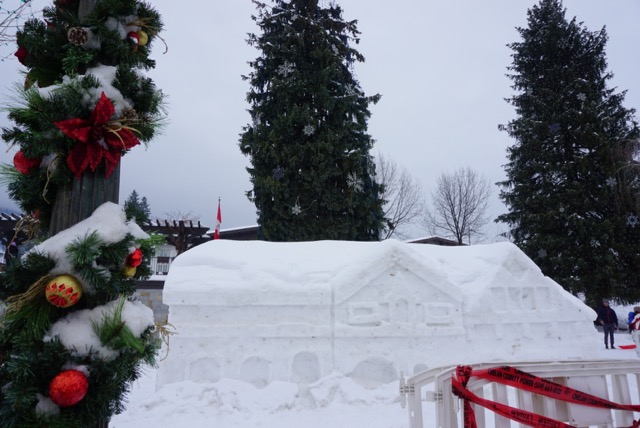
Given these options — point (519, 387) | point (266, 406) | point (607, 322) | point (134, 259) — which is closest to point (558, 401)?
point (519, 387)

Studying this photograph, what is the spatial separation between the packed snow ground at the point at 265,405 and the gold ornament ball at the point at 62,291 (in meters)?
4.35

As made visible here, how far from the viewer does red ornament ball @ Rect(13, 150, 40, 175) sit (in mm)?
2172

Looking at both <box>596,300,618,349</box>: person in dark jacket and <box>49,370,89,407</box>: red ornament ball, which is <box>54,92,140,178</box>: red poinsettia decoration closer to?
<box>49,370,89,407</box>: red ornament ball

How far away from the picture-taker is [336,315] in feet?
23.9

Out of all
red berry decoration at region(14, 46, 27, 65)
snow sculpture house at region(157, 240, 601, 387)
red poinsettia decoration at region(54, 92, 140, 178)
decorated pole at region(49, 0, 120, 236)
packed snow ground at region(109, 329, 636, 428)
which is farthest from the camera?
snow sculpture house at region(157, 240, 601, 387)

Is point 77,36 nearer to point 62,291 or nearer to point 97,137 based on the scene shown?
point 97,137

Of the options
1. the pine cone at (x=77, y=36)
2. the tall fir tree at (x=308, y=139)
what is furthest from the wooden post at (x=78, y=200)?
the tall fir tree at (x=308, y=139)

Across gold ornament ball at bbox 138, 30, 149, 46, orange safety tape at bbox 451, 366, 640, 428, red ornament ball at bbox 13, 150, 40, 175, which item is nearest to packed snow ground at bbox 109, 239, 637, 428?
orange safety tape at bbox 451, 366, 640, 428

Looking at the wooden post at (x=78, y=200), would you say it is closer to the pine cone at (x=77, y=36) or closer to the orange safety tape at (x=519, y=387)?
the pine cone at (x=77, y=36)

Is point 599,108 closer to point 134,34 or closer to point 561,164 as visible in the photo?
point 561,164

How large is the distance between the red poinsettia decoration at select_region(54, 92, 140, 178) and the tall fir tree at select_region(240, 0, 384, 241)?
12846mm

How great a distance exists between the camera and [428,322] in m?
7.52

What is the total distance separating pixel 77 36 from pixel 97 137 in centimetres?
63

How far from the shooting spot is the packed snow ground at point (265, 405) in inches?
218
